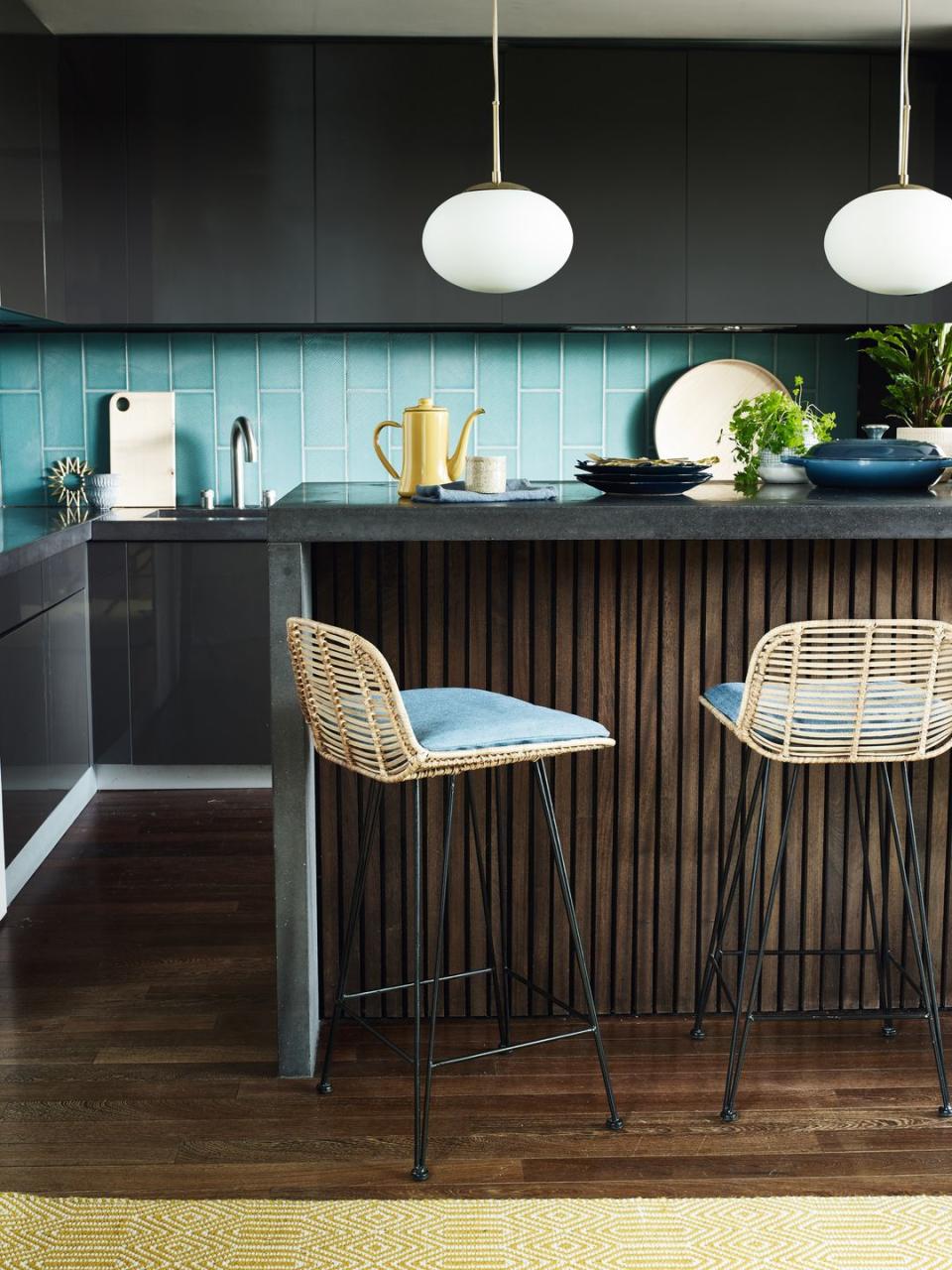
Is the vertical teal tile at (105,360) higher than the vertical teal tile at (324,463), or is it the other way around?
the vertical teal tile at (105,360)

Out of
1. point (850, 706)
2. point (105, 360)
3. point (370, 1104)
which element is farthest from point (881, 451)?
point (105, 360)

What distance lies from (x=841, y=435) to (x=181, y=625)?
2.56 meters

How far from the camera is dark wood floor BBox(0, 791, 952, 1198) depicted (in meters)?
2.35

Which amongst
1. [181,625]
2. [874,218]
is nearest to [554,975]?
[874,218]

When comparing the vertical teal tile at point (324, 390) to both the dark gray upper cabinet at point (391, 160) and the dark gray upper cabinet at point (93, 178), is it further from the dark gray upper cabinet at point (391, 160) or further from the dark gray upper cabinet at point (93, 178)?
the dark gray upper cabinet at point (93, 178)

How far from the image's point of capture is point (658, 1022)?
9.70 feet

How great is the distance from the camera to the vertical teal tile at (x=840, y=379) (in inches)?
198

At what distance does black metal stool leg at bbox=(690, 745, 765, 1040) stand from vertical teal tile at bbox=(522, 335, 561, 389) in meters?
2.47

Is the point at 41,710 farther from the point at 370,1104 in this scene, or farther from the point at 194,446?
the point at 370,1104

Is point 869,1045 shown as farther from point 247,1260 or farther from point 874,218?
point 874,218

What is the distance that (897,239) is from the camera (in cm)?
267

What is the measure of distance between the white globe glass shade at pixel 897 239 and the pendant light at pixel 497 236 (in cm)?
58

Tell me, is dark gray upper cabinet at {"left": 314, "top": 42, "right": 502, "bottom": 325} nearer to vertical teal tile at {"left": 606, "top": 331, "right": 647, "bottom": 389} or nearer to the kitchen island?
vertical teal tile at {"left": 606, "top": 331, "right": 647, "bottom": 389}

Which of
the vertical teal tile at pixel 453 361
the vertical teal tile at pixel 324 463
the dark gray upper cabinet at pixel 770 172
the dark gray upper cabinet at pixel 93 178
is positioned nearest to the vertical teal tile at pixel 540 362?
the vertical teal tile at pixel 453 361
